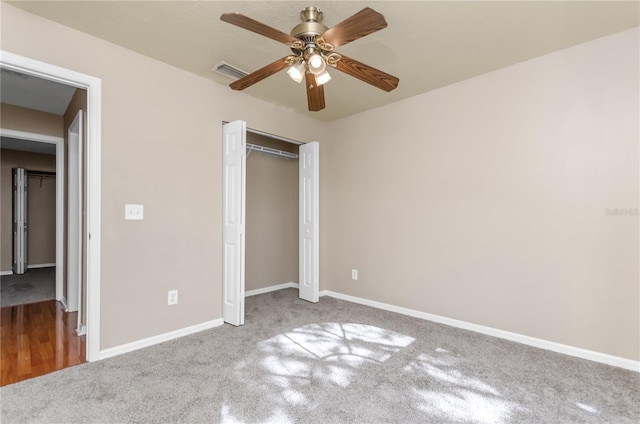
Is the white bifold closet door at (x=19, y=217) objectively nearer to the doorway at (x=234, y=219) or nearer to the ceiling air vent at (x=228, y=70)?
the doorway at (x=234, y=219)

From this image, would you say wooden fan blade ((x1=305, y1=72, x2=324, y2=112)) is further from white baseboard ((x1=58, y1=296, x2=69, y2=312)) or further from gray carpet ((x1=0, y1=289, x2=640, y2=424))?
white baseboard ((x1=58, y1=296, x2=69, y2=312))

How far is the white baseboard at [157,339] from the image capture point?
8.21ft

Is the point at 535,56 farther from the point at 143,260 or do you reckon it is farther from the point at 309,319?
the point at 143,260

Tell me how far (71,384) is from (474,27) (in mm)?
3777

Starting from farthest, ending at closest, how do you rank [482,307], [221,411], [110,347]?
[482,307] → [110,347] → [221,411]

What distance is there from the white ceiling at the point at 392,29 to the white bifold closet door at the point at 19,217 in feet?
18.5

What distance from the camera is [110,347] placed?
251 centimetres

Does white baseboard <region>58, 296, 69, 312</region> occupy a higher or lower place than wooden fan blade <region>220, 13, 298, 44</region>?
lower

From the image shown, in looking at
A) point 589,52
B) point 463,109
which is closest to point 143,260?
point 463,109

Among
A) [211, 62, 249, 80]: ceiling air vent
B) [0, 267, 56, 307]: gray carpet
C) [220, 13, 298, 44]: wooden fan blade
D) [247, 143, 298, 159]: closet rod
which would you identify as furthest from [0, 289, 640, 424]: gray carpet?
[0, 267, 56, 307]: gray carpet

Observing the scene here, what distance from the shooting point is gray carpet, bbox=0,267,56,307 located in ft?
14.0

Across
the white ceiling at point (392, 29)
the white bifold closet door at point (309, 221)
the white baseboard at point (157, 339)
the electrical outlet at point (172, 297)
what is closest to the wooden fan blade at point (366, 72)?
the white ceiling at point (392, 29)

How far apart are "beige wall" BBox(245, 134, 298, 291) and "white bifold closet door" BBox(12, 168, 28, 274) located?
513 centimetres

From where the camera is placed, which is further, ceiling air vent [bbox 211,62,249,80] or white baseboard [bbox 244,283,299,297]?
white baseboard [bbox 244,283,299,297]
